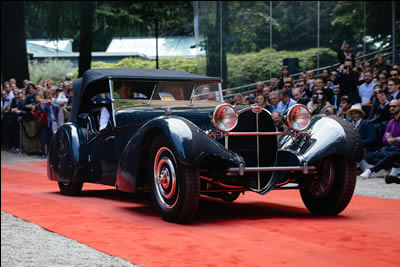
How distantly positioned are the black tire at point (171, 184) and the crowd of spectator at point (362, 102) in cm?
384

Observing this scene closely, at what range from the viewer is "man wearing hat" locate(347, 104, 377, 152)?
1134cm

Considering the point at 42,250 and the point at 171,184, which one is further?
the point at 171,184

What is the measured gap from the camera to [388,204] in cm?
799

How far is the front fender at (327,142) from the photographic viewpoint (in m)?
6.82

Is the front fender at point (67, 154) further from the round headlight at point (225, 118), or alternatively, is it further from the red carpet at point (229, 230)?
the round headlight at point (225, 118)

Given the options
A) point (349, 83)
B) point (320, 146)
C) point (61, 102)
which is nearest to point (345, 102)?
point (349, 83)

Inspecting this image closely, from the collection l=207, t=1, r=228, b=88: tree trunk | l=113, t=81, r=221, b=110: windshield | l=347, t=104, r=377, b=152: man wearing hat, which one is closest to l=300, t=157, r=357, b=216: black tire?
l=113, t=81, r=221, b=110: windshield

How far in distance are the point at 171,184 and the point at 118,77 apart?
2282mm

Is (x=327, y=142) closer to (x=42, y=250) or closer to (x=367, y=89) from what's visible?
(x=42, y=250)

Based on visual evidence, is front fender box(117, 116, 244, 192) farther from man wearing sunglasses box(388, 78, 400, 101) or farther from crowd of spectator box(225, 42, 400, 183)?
man wearing sunglasses box(388, 78, 400, 101)

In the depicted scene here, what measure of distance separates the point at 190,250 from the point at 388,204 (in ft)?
11.6

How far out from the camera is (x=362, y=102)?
13.1 m

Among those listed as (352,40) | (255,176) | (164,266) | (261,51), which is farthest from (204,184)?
(261,51)

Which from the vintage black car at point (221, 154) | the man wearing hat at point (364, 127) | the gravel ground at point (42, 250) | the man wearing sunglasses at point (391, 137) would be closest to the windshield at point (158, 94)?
the vintage black car at point (221, 154)
